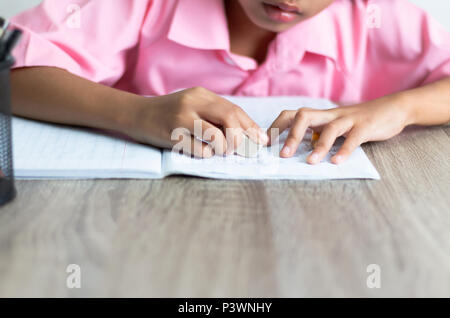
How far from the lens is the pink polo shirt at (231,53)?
0.92 meters

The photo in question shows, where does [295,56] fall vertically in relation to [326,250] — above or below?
above

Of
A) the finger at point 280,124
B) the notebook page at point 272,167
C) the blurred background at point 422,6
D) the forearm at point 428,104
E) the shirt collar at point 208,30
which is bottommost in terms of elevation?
the notebook page at point 272,167

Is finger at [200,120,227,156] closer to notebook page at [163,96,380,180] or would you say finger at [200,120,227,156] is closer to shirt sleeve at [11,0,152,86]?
notebook page at [163,96,380,180]

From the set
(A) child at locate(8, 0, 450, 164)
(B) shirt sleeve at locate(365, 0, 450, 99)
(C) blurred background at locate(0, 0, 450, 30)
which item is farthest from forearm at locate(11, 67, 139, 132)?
(C) blurred background at locate(0, 0, 450, 30)

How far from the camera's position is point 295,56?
1.03 meters

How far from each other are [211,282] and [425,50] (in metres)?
0.73

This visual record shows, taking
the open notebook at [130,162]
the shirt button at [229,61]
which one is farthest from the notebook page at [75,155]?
the shirt button at [229,61]

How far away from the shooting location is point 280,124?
733mm

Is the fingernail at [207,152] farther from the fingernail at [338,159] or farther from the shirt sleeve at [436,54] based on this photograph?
the shirt sleeve at [436,54]

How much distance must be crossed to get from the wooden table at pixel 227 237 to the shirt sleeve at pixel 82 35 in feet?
0.96

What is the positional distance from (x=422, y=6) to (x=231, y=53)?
30.5 inches

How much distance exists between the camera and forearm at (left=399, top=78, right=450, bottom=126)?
0.83 m
